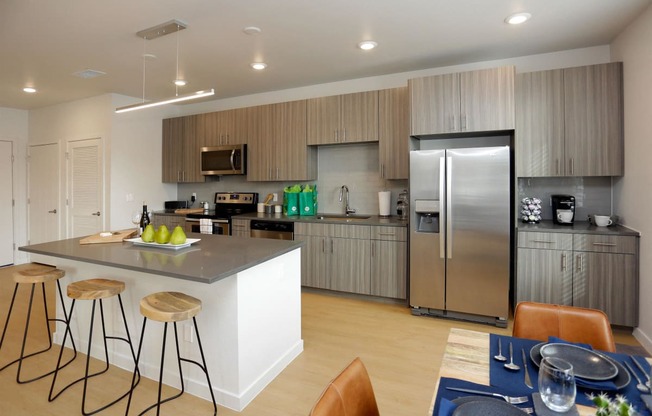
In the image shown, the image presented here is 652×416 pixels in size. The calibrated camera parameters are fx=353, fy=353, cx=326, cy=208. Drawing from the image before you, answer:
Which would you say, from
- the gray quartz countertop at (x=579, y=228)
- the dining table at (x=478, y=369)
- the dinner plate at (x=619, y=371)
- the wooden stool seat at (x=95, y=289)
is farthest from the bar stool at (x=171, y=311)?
the gray quartz countertop at (x=579, y=228)

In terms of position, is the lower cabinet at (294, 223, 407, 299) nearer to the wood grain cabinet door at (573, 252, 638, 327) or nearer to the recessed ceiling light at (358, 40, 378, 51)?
the wood grain cabinet door at (573, 252, 638, 327)

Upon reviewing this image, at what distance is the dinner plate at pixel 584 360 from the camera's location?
3.47 ft

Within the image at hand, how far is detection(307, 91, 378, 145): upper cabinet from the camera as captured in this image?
4.23 metres

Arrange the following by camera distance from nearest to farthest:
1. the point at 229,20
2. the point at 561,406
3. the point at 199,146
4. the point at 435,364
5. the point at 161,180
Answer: the point at 561,406 → the point at 435,364 → the point at 229,20 → the point at 199,146 → the point at 161,180

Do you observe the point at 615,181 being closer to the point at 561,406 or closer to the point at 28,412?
the point at 561,406

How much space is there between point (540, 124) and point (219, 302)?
11.1ft

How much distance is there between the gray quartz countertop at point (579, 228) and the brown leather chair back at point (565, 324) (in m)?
1.99

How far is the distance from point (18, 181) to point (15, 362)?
15.8ft

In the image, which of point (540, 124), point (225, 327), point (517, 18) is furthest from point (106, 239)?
point (540, 124)

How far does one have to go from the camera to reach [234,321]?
214cm

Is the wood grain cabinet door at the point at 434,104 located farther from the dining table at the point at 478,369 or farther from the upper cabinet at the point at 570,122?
the dining table at the point at 478,369

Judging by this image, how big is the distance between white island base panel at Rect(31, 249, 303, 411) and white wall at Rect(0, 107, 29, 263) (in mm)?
4480

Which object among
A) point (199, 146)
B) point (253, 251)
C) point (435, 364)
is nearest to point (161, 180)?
point (199, 146)

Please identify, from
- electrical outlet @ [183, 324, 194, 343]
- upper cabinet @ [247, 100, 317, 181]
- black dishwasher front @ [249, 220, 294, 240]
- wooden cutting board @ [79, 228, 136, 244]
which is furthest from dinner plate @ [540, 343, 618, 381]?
upper cabinet @ [247, 100, 317, 181]
